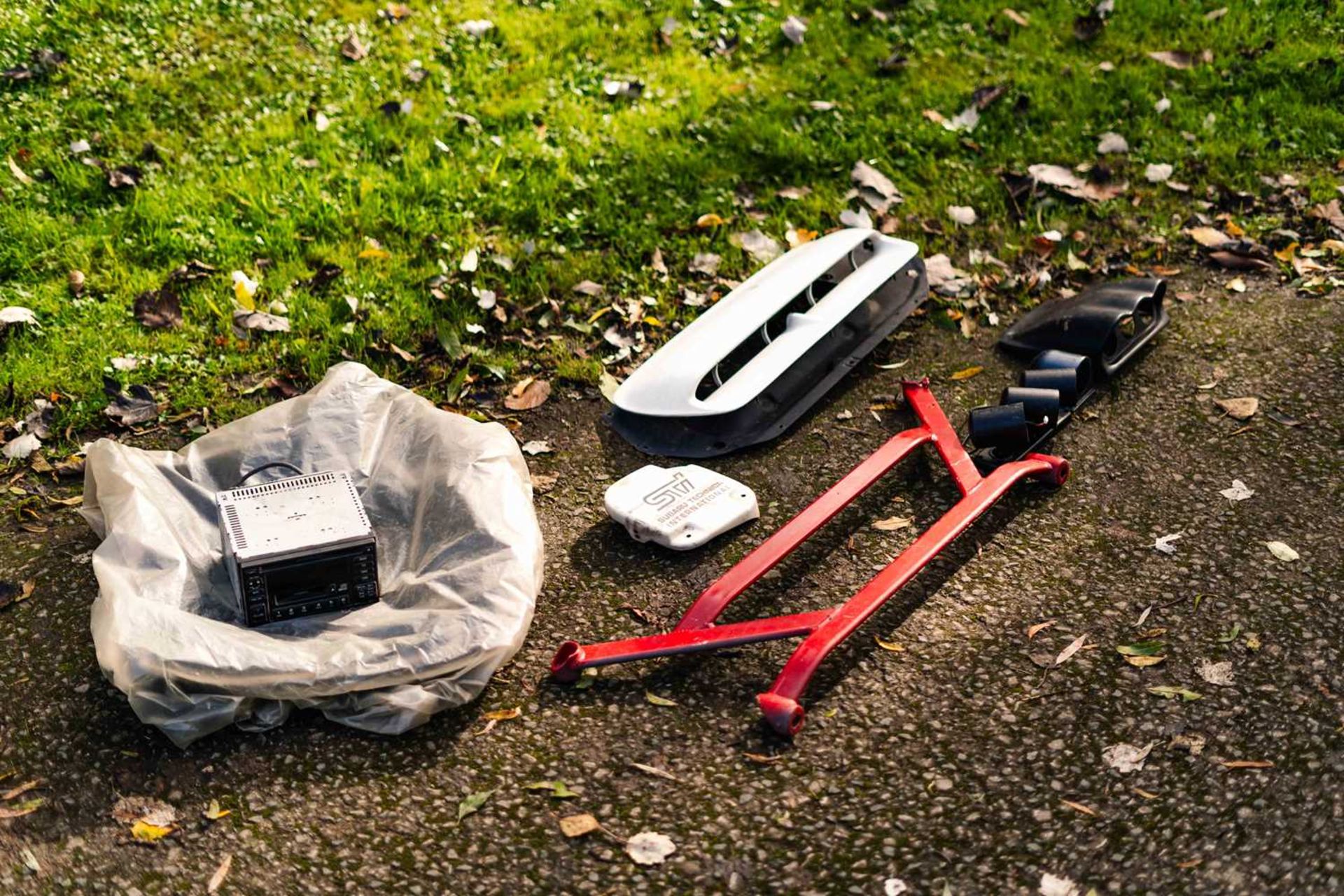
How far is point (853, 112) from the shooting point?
5.61 m

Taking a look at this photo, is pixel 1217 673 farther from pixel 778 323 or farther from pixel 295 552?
pixel 295 552

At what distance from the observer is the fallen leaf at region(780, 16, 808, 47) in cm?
609

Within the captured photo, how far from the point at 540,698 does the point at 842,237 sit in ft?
7.02

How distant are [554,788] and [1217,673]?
1.59 meters

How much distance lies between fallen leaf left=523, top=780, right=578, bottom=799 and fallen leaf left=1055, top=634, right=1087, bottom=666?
122 cm

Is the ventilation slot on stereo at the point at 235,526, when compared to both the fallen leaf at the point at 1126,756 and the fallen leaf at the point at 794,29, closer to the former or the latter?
the fallen leaf at the point at 1126,756

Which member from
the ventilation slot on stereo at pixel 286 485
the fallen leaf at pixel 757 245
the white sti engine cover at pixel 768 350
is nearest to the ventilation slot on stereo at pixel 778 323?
the white sti engine cover at pixel 768 350

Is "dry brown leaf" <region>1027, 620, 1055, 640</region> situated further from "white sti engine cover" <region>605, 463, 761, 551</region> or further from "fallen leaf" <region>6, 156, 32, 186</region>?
"fallen leaf" <region>6, 156, 32, 186</region>

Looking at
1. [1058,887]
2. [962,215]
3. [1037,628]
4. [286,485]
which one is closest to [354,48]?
[962,215]

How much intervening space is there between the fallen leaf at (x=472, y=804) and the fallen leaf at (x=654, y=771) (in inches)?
12.8

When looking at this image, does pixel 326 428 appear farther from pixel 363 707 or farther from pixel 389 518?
pixel 363 707

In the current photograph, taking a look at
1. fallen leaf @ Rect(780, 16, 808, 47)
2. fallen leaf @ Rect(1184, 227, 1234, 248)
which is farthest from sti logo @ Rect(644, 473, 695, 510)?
fallen leaf @ Rect(780, 16, 808, 47)

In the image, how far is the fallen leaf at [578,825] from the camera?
2758mm

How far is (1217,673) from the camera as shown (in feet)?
10.0
